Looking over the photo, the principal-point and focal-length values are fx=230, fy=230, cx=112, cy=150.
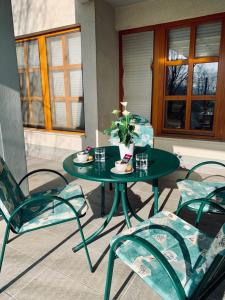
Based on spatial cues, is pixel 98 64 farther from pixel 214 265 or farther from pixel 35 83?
pixel 214 265

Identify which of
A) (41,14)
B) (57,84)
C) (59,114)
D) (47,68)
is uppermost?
(41,14)

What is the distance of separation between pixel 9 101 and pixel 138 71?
2.46m

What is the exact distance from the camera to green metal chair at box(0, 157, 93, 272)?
1558 millimetres

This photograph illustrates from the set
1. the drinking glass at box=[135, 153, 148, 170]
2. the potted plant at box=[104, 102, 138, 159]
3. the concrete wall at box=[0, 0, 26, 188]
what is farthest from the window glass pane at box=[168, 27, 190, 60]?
the drinking glass at box=[135, 153, 148, 170]

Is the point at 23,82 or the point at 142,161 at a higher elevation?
the point at 23,82

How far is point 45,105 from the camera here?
15.5 feet

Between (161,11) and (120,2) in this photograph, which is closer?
(161,11)

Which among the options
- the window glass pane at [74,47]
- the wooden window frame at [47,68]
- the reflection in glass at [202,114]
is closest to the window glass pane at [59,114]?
the wooden window frame at [47,68]

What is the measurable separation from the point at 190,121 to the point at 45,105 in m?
2.86

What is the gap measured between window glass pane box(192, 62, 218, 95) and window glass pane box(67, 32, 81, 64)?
79.1 inches

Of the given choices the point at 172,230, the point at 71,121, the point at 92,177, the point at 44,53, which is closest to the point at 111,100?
the point at 71,121

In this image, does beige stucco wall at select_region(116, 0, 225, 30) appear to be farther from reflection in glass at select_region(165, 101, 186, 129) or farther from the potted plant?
the potted plant

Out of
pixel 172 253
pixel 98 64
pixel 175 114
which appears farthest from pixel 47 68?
pixel 172 253

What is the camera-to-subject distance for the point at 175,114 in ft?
13.1
